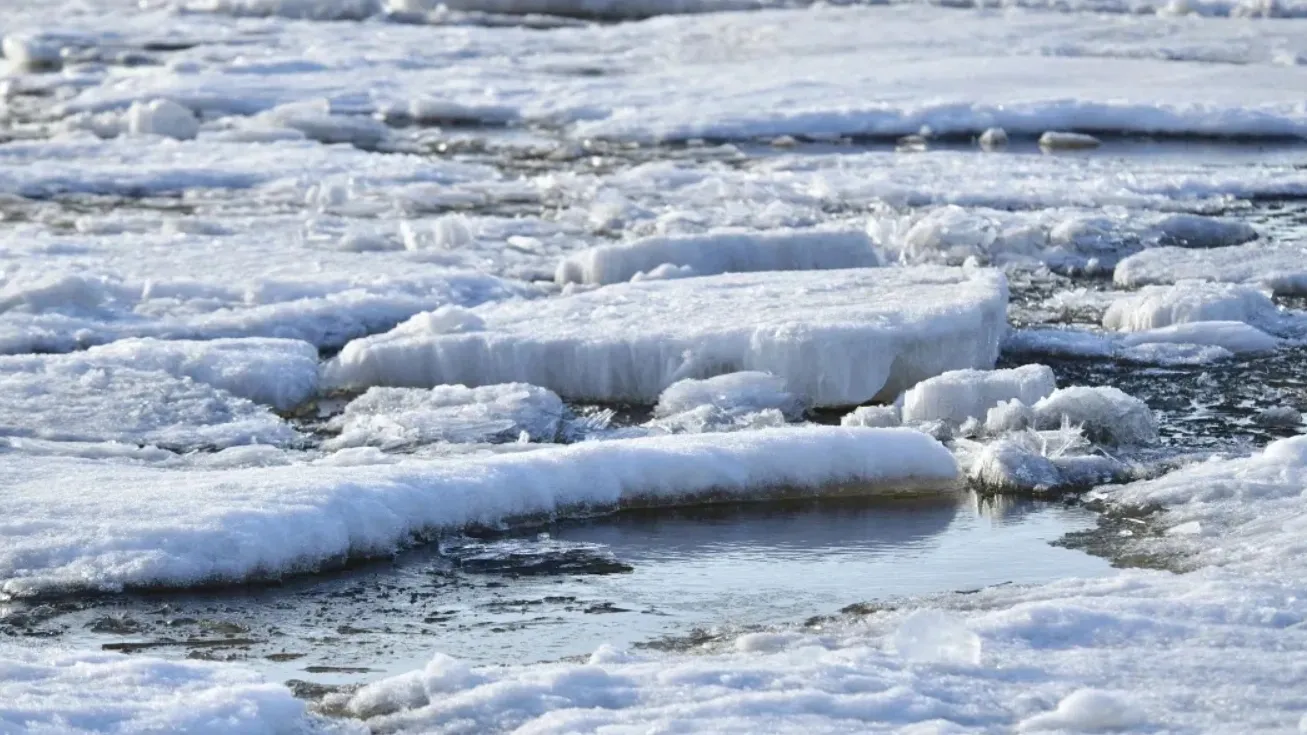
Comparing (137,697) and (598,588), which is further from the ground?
(137,697)

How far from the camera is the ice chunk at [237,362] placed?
7707 mm

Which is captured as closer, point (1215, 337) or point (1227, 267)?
point (1215, 337)

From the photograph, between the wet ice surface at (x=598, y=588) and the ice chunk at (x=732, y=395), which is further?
the ice chunk at (x=732, y=395)

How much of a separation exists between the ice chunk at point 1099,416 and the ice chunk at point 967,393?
0.74 feet

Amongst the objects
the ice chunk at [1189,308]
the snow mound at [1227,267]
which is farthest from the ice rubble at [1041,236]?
the ice chunk at [1189,308]

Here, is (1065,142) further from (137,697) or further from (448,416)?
(137,697)

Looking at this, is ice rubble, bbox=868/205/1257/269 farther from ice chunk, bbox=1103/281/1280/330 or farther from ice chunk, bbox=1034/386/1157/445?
ice chunk, bbox=1034/386/1157/445

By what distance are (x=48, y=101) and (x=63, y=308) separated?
33.3ft

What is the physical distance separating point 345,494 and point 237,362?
2247 millimetres

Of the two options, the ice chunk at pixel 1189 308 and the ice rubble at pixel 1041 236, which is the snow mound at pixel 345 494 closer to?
the ice chunk at pixel 1189 308

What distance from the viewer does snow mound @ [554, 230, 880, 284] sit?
964 centimetres

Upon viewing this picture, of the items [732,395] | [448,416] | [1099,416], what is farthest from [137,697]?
[1099,416]

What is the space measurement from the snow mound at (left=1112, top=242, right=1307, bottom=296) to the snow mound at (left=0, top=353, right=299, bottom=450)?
486 centimetres

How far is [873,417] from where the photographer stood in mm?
7145
